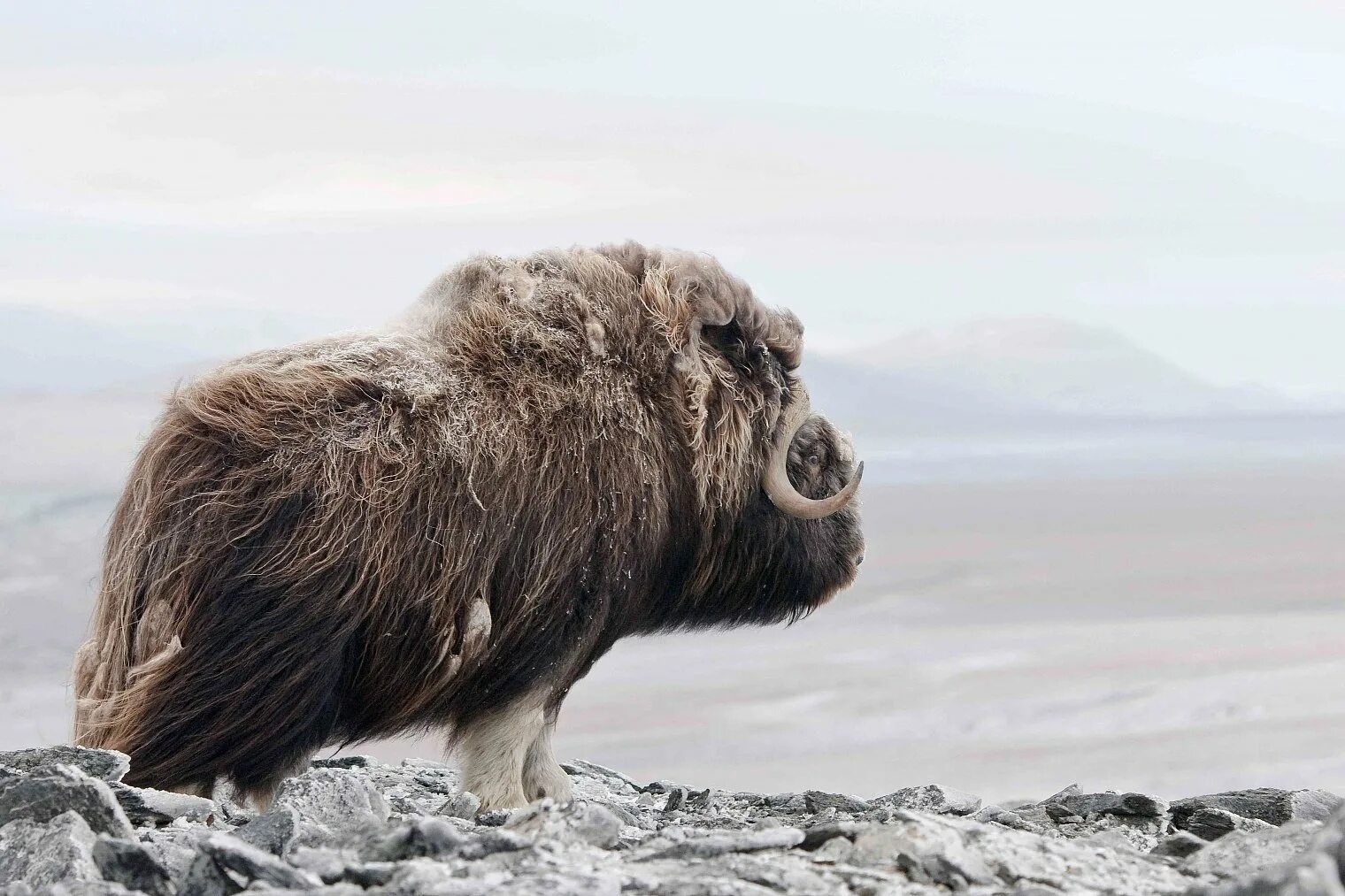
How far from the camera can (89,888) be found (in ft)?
6.68

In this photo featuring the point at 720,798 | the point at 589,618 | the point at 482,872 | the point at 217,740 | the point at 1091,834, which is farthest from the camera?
the point at 720,798

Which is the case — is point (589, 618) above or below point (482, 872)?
above

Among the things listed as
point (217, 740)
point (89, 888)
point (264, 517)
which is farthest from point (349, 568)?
point (89, 888)

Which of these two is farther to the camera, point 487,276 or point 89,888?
point 487,276

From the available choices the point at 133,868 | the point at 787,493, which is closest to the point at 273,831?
the point at 133,868

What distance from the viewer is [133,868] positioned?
2119 millimetres

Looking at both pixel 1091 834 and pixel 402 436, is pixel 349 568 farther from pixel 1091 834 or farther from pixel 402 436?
pixel 1091 834

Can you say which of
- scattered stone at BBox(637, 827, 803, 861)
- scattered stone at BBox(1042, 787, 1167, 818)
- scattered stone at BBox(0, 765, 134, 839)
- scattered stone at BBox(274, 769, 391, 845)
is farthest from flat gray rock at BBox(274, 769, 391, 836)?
scattered stone at BBox(1042, 787, 1167, 818)

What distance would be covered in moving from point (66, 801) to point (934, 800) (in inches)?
68.5

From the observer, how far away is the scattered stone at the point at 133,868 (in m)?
2.10

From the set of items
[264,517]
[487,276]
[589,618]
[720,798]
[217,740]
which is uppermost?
[487,276]

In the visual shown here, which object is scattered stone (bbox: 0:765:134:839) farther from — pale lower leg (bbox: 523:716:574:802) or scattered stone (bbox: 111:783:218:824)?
pale lower leg (bbox: 523:716:574:802)

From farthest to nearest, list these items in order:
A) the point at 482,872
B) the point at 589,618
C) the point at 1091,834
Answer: the point at 589,618, the point at 1091,834, the point at 482,872

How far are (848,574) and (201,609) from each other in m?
1.56
